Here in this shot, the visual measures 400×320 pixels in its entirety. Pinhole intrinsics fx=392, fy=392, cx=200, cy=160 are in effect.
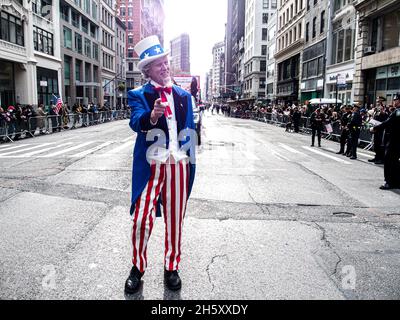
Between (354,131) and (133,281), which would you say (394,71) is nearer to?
(354,131)

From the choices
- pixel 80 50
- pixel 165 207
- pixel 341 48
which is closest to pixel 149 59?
pixel 165 207

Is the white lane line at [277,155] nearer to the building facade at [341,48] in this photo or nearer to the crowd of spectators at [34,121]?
the crowd of spectators at [34,121]

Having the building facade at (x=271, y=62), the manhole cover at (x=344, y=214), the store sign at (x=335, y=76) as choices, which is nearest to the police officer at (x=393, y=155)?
the manhole cover at (x=344, y=214)

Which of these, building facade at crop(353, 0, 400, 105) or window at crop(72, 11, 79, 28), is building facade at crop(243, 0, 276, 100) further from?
building facade at crop(353, 0, 400, 105)

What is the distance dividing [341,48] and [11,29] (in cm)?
2654

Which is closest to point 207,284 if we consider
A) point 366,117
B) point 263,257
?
point 263,257

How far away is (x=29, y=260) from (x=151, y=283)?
1.42m

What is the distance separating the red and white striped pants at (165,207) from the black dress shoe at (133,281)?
0.05 meters

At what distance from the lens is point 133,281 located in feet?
11.0

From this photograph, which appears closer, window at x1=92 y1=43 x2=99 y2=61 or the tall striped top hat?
the tall striped top hat

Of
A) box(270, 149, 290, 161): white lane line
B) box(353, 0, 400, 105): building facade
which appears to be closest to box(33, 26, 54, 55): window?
box(353, 0, 400, 105): building facade

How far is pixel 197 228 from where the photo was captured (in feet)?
17.1

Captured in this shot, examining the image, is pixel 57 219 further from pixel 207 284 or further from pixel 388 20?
pixel 388 20

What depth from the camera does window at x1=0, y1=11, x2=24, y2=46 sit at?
96.5 feet
